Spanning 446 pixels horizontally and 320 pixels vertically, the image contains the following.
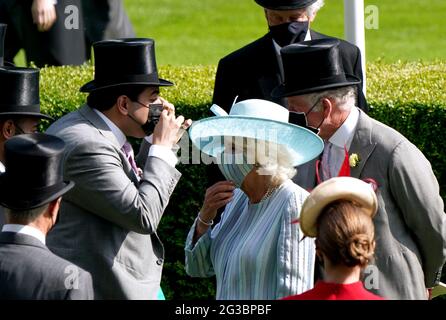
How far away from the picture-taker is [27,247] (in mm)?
6211

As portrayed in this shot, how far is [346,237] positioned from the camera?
578 cm

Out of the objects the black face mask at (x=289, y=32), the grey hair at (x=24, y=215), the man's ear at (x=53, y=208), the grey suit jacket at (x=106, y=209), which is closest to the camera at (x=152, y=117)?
the grey suit jacket at (x=106, y=209)

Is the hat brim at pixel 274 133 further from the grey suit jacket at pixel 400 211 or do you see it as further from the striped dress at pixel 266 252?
the grey suit jacket at pixel 400 211

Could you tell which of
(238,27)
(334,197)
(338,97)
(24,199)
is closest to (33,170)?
(24,199)

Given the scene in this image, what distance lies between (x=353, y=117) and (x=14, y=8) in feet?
20.8

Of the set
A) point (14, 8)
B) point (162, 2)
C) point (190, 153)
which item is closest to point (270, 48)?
point (190, 153)

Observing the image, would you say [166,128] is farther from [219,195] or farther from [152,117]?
[219,195]

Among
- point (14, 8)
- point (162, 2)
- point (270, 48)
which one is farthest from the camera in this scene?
point (162, 2)

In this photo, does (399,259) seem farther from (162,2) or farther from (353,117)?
(162,2)

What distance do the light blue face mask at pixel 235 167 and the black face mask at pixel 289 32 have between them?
64.9 inches

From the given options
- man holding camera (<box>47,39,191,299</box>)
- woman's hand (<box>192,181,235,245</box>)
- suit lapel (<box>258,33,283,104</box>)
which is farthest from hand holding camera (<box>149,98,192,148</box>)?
suit lapel (<box>258,33,283,104</box>)

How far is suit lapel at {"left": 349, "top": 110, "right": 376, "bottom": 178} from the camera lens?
7230 mm

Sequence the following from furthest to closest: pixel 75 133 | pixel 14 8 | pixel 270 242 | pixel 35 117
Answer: pixel 14 8 < pixel 35 117 < pixel 75 133 < pixel 270 242

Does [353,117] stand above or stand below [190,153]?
above
